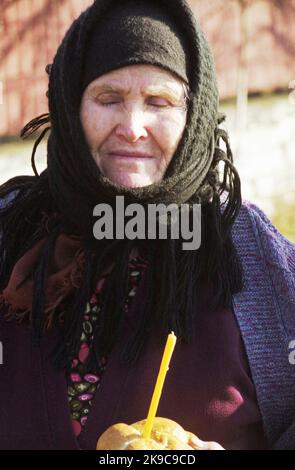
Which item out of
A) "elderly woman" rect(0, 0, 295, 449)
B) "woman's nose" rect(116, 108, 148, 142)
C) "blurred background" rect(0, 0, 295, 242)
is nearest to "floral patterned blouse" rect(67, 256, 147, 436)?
"elderly woman" rect(0, 0, 295, 449)

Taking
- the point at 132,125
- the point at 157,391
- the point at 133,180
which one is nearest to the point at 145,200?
the point at 133,180

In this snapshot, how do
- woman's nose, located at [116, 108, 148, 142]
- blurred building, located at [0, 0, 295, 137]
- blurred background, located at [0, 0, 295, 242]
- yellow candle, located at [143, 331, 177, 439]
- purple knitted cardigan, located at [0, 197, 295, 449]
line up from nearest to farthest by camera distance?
yellow candle, located at [143, 331, 177, 439] < woman's nose, located at [116, 108, 148, 142] < purple knitted cardigan, located at [0, 197, 295, 449] < blurred background, located at [0, 0, 295, 242] < blurred building, located at [0, 0, 295, 137]

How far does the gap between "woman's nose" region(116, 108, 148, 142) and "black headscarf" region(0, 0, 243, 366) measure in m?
0.11

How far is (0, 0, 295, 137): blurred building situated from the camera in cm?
862

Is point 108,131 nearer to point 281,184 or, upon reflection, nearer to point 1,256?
point 1,256

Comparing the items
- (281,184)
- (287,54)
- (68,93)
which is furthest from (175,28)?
(287,54)

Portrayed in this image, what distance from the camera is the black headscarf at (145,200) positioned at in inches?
84.4

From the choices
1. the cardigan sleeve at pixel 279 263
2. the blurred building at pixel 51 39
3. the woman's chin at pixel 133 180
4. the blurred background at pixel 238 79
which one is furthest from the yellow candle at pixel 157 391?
the blurred building at pixel 51 39

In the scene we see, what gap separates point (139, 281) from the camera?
2256 millimetres

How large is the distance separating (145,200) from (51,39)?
275 inches

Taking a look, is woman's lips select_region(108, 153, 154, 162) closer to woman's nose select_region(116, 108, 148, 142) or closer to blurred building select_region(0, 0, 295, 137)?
woman's nose select_region(116, 108, 148, 142)

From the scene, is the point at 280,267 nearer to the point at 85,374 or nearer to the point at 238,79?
the point at 85,374

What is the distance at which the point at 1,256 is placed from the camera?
94.0 inches

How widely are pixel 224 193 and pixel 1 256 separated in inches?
26.0
